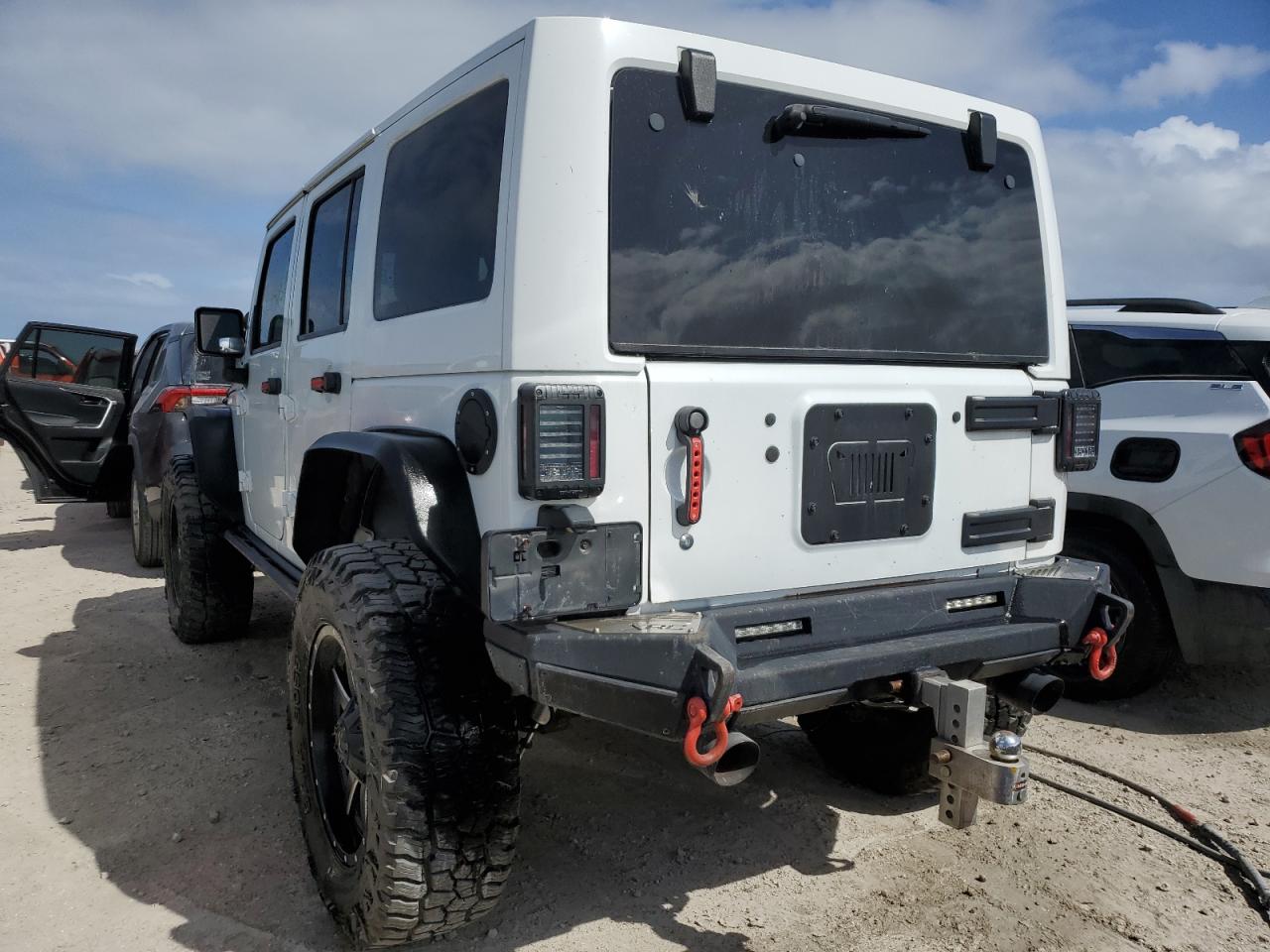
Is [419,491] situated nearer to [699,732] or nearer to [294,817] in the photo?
[699,732]

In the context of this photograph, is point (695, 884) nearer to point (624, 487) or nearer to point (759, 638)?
point (759, 638)

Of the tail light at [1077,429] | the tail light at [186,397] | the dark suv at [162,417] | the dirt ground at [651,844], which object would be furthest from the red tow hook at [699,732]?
the tail light at [186,397]

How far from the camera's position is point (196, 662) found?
16.6 feet

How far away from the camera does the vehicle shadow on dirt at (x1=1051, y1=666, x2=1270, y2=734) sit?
14.5 feet

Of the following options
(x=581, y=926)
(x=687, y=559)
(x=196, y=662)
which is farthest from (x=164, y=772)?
(x=687, y=559)

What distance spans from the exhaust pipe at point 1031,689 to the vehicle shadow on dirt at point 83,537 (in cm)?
655

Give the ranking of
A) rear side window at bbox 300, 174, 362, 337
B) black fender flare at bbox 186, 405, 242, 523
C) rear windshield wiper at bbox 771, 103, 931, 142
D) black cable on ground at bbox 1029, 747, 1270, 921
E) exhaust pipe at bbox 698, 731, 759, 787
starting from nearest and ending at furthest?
exhaust pipe at bbox 698, 731, 759, 787, rear windshield wiper at bbox 771, 103, 931, 142, black cable on ground at bbox 1029, 747, 1270, 921, rear side window at bbox 300, 174, 362, 337, black fender flare at bbox 186, 405, 242, 523

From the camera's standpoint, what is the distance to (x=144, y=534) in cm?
739

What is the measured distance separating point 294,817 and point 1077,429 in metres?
2.98

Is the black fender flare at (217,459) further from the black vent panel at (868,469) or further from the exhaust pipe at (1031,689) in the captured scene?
the exhaust pipe at (1031,689)

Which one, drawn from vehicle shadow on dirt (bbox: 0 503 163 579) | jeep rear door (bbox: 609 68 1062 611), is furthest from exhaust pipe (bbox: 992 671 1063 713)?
vehicle shadow on dirt (bbox: 0 503 163 579)

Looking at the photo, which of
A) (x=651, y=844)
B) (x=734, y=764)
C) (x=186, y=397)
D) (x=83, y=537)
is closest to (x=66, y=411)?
(x=83, y=537)

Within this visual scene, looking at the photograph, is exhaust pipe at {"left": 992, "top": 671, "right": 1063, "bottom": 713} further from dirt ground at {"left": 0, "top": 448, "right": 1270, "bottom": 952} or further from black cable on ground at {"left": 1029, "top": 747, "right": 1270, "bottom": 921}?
black cable on ground at {"left": 1029, "top": 747, "right": 1270, "bottom": 921}

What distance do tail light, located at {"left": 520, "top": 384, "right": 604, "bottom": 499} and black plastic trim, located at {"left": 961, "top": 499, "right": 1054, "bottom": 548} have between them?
1.28 meters
